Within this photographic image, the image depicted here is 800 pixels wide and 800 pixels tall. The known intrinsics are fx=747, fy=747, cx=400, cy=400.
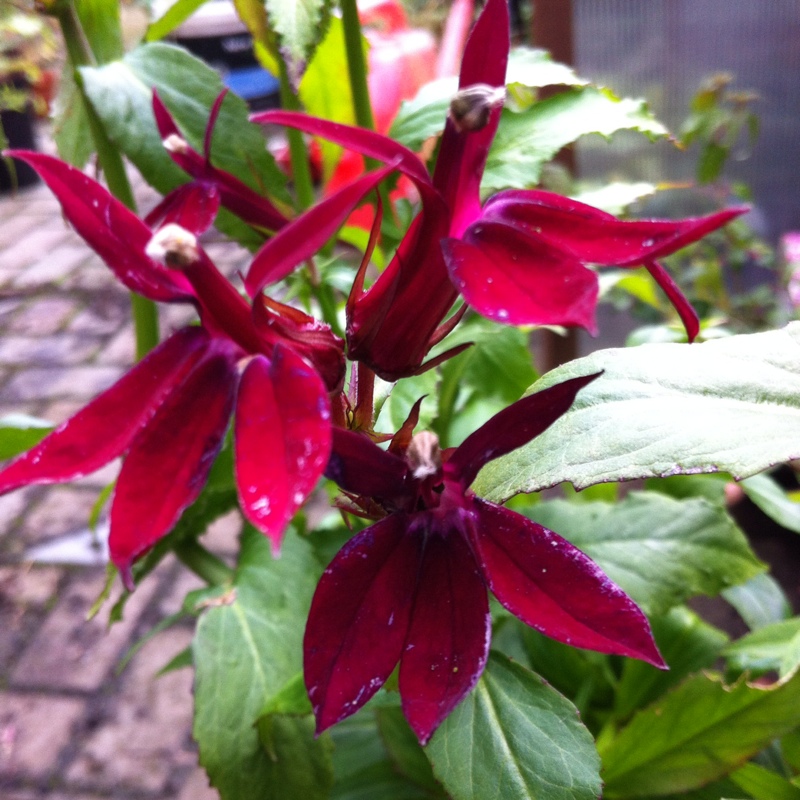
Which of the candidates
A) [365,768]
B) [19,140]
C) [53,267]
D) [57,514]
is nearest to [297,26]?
[365,768]

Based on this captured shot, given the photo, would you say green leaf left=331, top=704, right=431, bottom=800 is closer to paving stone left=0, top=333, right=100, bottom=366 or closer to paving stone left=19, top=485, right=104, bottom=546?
paving stone left=19, top=485, right=104, bottom=546

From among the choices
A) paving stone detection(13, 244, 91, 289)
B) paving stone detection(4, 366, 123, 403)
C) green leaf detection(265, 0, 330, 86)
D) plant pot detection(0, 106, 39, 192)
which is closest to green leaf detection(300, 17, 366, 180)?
green leaf detection(265, 0, 330, 86)

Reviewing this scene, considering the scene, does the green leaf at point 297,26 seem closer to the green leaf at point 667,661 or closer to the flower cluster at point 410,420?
the flower cluster at point 410,420

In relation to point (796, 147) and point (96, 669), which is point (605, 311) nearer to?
point (796, 147)

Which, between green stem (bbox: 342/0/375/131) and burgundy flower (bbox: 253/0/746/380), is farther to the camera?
green stem (bbox: 342/0/375/131)

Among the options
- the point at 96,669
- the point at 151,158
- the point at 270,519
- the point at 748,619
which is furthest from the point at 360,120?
the point at 96,669

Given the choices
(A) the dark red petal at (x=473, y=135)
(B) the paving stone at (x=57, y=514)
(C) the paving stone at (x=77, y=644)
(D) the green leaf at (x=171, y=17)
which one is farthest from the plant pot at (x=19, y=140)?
(A) the dark red petal at (x=473, y=135)
